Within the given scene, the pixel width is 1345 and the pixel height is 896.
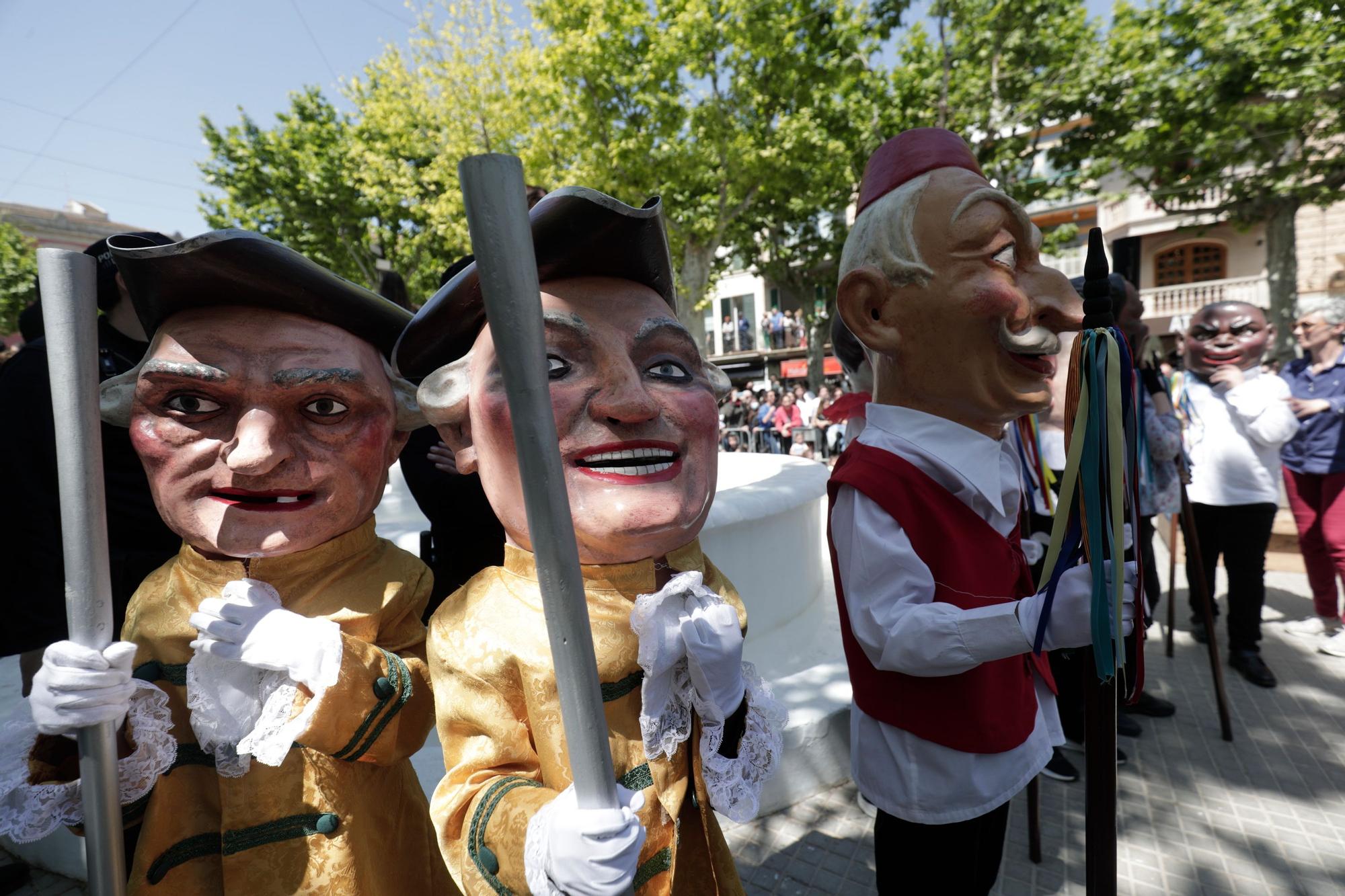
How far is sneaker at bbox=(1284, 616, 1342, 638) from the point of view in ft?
14.2

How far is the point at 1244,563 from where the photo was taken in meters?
3.96

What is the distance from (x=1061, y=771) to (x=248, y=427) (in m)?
3.42

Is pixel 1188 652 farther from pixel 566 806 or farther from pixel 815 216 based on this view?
pixel 815 216

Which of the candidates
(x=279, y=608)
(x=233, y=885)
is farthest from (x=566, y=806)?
(x=233, y=885)

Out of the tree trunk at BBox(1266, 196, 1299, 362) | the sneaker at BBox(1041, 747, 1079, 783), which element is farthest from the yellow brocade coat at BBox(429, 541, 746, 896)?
the tree trunk at BBox(1266, 196, 1299, 362)

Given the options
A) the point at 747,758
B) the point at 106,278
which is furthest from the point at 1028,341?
the point at 106,278

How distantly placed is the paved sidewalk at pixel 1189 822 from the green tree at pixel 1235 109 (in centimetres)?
953

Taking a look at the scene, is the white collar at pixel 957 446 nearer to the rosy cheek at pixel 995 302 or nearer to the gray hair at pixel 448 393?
the rosy cheek at pixel 995 302

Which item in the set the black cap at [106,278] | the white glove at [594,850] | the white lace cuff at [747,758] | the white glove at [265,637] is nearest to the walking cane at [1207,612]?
the white lace cuff at [747,758]

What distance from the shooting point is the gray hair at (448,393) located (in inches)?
53.8

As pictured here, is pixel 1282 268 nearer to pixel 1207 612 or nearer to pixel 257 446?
pixel 1207 612

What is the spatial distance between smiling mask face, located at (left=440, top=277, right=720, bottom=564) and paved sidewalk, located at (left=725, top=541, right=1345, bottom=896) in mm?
1930

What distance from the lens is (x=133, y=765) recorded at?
135 centimetres

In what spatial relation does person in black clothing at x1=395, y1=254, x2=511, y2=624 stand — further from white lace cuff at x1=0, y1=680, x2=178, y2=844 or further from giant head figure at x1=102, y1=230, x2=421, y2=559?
white lace cuff at x1=0, y1=680, x2=178, y2=844
